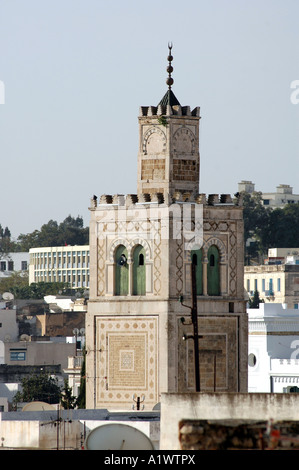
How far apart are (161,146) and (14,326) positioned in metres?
63.5

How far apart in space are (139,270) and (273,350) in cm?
2715

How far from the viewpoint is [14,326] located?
344ft

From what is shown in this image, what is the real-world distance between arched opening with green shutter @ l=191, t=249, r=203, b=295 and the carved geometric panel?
1182mm

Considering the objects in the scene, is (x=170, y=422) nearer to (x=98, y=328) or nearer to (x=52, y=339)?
(x=98, y=328)

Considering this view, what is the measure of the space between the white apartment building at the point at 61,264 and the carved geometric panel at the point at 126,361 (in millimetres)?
141468

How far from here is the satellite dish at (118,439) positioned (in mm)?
28656

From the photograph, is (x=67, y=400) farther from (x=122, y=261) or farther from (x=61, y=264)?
(x=61, y=264)

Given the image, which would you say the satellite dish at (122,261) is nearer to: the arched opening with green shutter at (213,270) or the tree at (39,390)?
the arched opening with green shutter at (213,270)

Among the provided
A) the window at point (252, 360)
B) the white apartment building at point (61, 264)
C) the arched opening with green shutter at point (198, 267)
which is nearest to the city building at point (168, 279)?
the arched opening with green shutter at point (198, 267)

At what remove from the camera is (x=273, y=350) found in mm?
69000

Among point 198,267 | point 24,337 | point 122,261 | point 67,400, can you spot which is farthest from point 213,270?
point 24,337

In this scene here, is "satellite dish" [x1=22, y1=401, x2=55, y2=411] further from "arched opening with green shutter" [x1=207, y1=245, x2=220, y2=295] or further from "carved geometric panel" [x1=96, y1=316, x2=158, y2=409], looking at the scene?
"arched opening with green shutter" [x1=207, y1=245, x2=220, y2=295]

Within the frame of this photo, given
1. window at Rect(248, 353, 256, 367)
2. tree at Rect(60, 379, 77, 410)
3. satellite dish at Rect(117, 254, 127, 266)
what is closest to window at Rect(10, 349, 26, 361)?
tree at Rect(60, 379, 77, 410)

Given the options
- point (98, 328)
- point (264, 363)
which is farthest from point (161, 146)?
Answer: point (264, 363)
